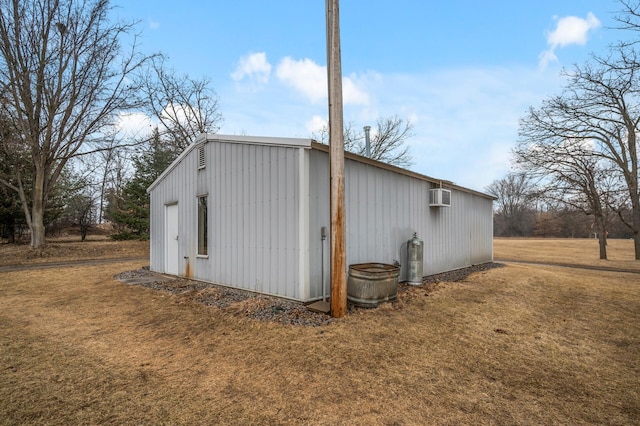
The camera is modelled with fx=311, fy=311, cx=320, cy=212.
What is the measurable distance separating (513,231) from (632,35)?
44.6 m

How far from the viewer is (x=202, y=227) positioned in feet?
24.8

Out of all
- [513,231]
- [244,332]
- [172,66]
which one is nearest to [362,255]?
[244,332]

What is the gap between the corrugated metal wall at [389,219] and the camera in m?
5.56

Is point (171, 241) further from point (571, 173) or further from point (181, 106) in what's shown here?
point (571, 173)

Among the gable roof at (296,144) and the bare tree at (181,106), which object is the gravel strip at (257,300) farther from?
the bare tree at (181,106)

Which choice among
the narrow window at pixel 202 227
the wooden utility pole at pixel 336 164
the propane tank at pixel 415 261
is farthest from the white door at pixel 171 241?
the propane tank at pixel 415 261

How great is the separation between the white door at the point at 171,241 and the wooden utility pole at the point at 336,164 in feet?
18.4

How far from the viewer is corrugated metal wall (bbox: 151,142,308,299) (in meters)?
5.43

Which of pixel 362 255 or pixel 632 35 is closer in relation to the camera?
pixel 362 255

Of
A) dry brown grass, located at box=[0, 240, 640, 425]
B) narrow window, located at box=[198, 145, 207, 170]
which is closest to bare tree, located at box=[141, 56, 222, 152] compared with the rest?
narrow window, located at box=[198, 145, 207, 170]

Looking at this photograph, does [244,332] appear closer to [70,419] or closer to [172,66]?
[70,419]

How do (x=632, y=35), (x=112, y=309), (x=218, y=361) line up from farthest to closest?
(x=632, y=35) → (x=112, y=309) → (x=218, y=361)

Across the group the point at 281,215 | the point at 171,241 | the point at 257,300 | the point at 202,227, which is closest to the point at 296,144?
the point at 281,215

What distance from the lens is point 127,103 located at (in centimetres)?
→ 1499
